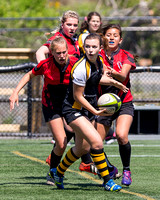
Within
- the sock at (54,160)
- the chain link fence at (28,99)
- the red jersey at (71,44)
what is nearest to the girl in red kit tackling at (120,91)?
the red jersey at (71,44)

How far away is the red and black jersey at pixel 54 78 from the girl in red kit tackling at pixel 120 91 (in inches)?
20.7

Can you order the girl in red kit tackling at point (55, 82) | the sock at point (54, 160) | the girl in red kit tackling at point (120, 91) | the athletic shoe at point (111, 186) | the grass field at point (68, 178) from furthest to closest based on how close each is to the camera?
1. the sock at point (54, 160)
2. the girl in red kit tackling at point (120, 91)
3. the girl in red kit tackling at point (55, 82)
4. the athletic shoe at point (111, 186)
5. the grass field at point (68, 178)

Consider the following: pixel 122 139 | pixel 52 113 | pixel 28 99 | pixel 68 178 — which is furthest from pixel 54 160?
pixel 28 99

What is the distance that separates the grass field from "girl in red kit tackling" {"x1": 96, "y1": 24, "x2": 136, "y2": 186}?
1.54ft

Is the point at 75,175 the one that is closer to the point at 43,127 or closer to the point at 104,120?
the point at 104,120

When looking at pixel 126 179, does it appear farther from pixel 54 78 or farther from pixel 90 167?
pixel 54 78

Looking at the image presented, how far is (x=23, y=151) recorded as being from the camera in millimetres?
10070

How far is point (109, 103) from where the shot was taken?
237 inches

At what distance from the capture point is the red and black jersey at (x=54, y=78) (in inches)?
250

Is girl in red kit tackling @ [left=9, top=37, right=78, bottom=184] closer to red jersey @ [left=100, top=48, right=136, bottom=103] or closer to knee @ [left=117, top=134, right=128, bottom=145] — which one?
red jersey @ [left=100, top=48, right=136, bottom=103]

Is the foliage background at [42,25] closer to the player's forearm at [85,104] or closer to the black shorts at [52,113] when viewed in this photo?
the black shorts at [52,113]

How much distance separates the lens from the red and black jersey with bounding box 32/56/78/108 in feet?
20.8

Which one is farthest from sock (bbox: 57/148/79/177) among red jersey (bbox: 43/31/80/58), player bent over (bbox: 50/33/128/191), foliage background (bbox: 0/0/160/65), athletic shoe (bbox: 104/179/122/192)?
foliage background (bbox: 0/0/160/65)

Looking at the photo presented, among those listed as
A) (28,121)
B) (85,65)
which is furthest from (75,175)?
(28,121)
